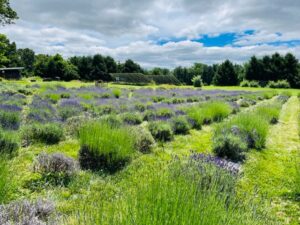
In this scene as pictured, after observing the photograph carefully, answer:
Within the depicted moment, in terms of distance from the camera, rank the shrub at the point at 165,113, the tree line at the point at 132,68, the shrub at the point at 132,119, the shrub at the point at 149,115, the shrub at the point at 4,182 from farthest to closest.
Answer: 1. the tree line at the point at 132,68
2. the shrub at the point at 165,113
3. the shrub at the point at 149,115
4. the shrub at the point at 132,119
5. the shrub at the point at 4,182

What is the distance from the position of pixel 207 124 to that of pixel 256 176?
21.9ft

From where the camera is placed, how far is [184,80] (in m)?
113

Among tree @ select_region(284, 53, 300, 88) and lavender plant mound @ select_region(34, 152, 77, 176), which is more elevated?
tree @ select_region(284, 53, 300, 88)

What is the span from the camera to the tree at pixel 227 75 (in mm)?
69631

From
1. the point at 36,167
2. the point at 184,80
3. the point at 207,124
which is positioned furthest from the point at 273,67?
the point at 36,167

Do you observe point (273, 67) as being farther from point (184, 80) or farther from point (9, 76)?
point (9, 76)

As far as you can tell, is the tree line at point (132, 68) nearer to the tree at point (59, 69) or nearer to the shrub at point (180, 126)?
the tree at point (59, 69)

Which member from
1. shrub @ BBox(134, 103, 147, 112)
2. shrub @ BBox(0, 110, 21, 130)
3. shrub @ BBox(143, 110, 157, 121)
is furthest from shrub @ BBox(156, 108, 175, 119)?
shrub @ BBox(0, 110, 21, 130)

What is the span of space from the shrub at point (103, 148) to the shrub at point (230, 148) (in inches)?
97.2

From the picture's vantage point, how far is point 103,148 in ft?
19.9

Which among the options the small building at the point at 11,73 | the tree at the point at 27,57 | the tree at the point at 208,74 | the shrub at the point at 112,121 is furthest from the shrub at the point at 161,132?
the tree at the point at 27,57

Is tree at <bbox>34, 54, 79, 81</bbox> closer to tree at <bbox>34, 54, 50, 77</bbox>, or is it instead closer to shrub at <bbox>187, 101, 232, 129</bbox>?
tree at <bbox>34, 54, 50, 77</bbox>

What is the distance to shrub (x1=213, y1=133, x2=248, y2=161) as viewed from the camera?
7.34m

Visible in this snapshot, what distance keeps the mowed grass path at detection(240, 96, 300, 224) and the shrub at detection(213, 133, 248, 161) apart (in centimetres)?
29
